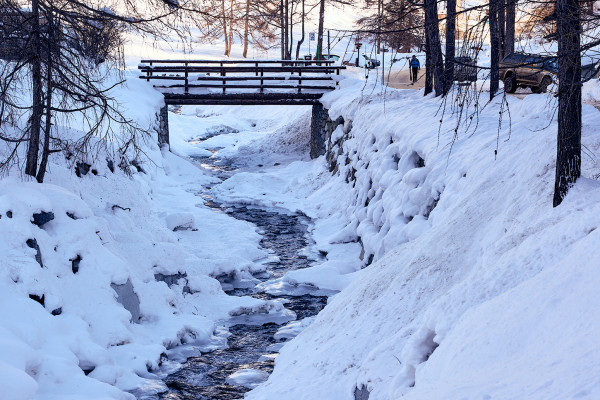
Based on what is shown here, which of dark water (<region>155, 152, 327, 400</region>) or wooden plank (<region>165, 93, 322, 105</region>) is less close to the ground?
wooden plank (<region>165, 93, 322, 105</region>)

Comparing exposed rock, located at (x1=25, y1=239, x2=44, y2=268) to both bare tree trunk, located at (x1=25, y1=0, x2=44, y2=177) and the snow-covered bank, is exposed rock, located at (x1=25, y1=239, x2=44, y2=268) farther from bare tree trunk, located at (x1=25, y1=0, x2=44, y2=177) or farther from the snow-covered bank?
the snow-covered bank

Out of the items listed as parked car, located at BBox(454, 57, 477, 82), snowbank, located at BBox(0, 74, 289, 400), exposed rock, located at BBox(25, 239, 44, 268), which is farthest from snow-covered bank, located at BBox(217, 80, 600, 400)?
exposed rock, located at BBox(25, 239, 44, 268)

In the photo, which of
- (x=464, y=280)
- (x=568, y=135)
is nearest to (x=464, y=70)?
(x=568, y=135)

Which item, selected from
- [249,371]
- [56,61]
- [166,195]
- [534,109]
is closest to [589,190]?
[249,371]

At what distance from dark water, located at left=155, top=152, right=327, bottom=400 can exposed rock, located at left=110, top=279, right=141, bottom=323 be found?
4.04 feet

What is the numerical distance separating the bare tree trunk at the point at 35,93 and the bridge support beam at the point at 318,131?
45.5 feet

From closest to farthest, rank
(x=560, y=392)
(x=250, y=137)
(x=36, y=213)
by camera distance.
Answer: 1. (x=560, y=392)
2. (x=36, y=213)
3. (x=250, y=137)

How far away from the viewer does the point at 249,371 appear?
323 inches

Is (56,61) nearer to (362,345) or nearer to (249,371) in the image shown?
(249,371)

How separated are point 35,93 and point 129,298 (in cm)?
325

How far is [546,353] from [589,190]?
3.24 meters

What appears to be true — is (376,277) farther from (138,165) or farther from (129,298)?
(138,165)

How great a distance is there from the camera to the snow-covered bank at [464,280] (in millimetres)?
3898

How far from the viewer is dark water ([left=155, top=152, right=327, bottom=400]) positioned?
306 inches
